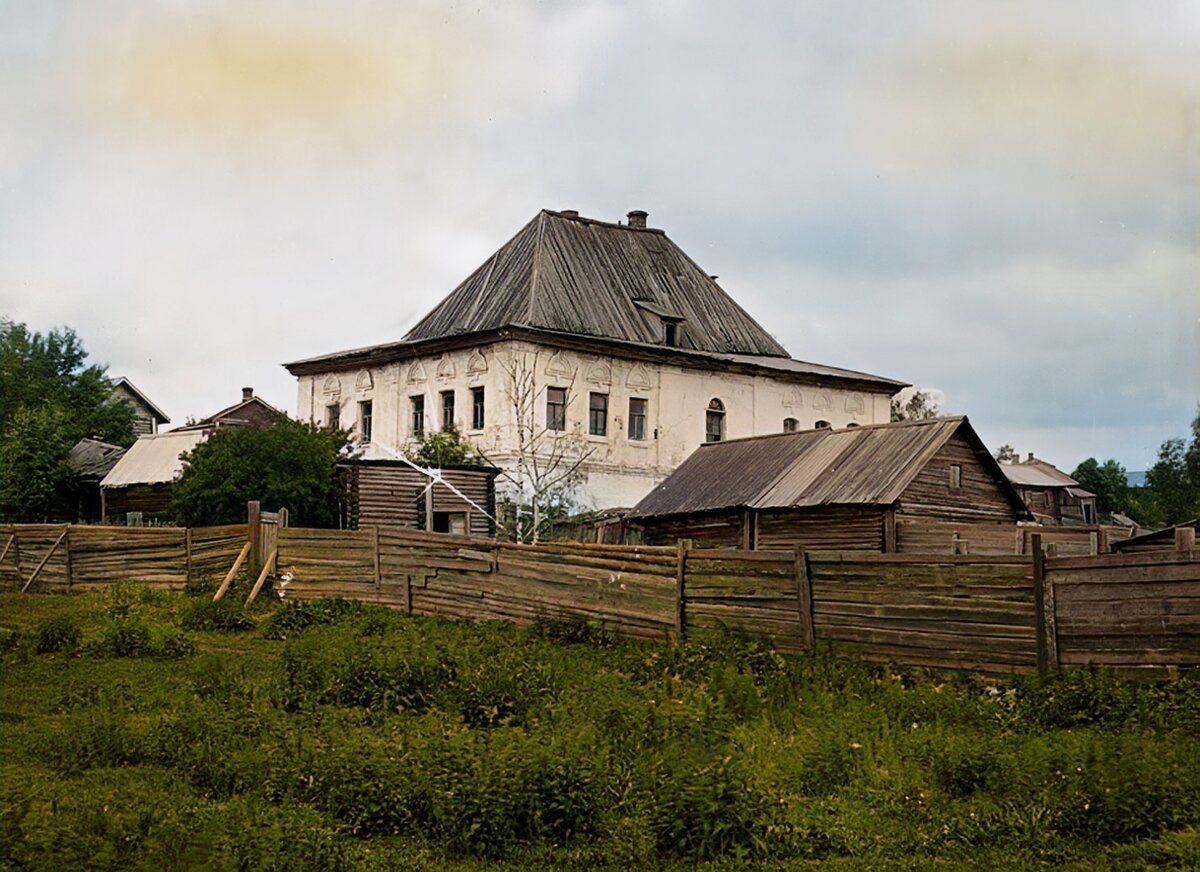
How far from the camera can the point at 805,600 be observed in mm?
17844

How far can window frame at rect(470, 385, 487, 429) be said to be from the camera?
154 feet

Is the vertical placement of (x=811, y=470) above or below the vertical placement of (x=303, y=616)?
above

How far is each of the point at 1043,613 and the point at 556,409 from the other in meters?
32.2

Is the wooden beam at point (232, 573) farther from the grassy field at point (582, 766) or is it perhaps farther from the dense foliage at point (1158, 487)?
the dense foliage at point (1158, 487)

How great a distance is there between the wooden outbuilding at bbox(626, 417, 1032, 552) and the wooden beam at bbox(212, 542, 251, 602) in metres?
10.3

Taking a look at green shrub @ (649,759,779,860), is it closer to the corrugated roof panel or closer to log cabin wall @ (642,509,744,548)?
log cabin wall @ (642,509,744,548)

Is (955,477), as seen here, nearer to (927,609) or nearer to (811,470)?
(811,470)

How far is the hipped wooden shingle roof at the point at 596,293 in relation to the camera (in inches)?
1908

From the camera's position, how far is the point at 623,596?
2039 centimetres

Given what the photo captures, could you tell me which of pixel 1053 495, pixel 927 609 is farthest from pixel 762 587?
pixel 1053 495

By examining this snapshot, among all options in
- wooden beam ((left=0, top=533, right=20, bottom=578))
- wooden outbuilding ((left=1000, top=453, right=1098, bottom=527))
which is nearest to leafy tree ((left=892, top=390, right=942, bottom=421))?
wooden outbuilding ((left=1000, top=453, right=1098, bottom=527))

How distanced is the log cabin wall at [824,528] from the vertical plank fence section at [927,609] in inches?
460

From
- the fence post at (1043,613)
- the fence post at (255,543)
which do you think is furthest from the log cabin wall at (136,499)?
the fence post at (1043,613)

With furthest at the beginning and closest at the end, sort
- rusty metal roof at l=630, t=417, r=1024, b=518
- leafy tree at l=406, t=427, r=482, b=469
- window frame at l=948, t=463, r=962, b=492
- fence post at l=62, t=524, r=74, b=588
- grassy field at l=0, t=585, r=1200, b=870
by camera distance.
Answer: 1. leafy tree at l=406, t=427, r=482, b=469
2. window frame at l=948, t=463, r=962, b=492
3. rusty metal roof at l=630, t=417, r=1024, b=518
4. fence post at l=62, t=524, r=74, b=588
5. grassy field at l=0, t=585, r=1200, b=870
